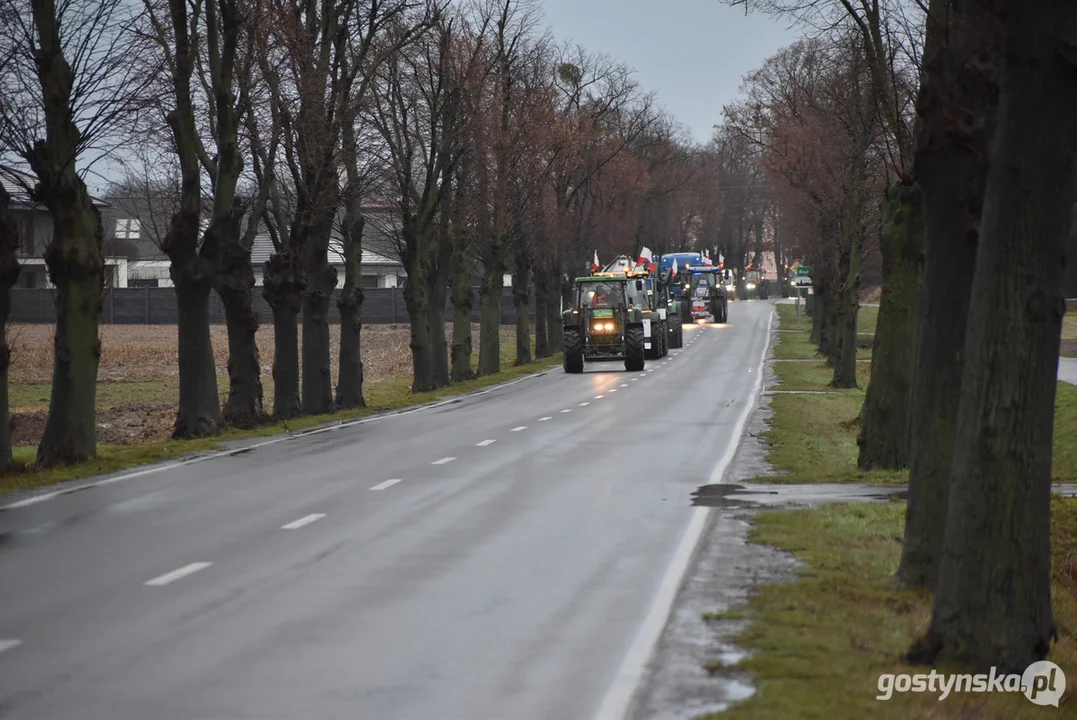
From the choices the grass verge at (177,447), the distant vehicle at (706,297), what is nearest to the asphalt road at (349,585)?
the grass verge at (177,447)

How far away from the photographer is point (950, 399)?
10531mm

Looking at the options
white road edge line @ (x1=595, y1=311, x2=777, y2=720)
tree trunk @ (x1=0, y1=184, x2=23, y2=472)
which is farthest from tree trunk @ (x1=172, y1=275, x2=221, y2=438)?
white road edge line @ (x1=595, y1=311, x2=777, y2=720)

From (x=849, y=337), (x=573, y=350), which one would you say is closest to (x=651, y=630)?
(x=849, y=337)

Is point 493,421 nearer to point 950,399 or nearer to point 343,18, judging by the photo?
point 343,18

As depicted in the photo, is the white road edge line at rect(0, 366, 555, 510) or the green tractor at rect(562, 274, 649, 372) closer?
the white road edge line at rect(0, 366, 555, 510)

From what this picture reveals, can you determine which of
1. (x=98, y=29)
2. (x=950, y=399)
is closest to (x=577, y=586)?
(x=950, y=399)

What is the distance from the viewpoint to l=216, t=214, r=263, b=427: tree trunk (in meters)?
29.9

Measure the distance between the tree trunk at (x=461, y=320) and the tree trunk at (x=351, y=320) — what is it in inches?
486

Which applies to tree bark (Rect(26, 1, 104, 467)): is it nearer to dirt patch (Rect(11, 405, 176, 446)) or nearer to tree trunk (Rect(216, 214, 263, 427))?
tree trunk (Rect(216, 214, 263, 427))


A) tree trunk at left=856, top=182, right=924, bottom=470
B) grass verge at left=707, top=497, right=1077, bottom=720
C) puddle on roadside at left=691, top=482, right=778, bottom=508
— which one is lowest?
puddle on roadside at left=691, top=482, right=778, bottom=508

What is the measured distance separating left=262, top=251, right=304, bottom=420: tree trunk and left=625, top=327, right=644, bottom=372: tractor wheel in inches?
732

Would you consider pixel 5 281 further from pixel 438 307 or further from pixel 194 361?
pixel 438 307

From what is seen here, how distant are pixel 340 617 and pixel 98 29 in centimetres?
1500

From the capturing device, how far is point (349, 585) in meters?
11.3
